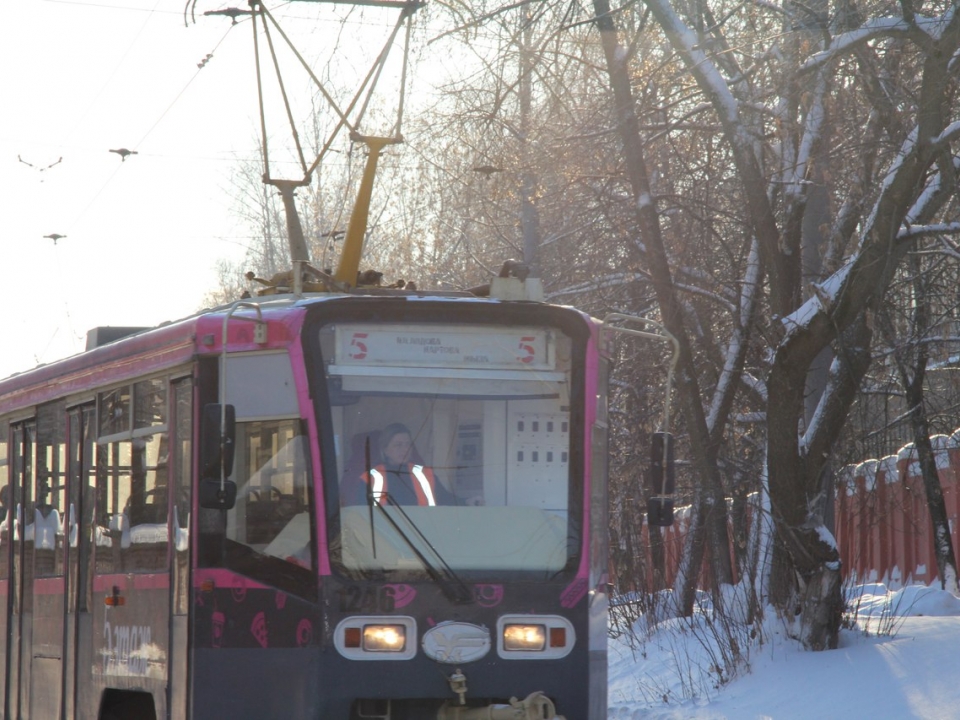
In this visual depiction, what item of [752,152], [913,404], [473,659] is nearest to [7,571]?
[473,659]

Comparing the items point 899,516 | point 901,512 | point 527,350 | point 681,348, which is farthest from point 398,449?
point 899,516

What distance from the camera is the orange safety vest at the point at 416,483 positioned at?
696cm

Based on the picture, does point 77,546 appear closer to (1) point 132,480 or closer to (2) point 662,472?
(1) point 132,480

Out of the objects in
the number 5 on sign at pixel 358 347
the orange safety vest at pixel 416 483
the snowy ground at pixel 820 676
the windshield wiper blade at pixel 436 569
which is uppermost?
the number 5 on sign at pixel 358 347

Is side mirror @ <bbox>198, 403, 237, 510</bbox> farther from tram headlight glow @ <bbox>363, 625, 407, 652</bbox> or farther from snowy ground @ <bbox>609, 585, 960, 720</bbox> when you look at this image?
snowy ground @ <bbox>609, 585, 960, 720</bbox>

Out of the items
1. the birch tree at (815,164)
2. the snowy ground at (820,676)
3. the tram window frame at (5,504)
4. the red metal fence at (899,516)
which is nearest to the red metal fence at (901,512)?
the red metal fence at (899,516)

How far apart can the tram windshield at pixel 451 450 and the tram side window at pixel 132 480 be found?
113 centimetres

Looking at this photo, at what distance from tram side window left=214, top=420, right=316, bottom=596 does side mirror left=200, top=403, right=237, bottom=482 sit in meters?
0.43

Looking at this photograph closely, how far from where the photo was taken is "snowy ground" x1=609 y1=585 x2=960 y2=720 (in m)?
9.82

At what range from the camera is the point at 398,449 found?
7.05 metres

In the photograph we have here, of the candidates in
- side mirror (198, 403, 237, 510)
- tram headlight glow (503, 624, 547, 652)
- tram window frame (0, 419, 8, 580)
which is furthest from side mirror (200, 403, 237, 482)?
tram window frame (0, 419, 8, 580)

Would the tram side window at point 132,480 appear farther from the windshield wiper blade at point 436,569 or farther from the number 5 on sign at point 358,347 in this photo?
the windshield wiper blade at point 436,569

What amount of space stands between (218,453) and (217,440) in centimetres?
6

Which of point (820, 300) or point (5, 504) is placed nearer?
point (5, 504)
